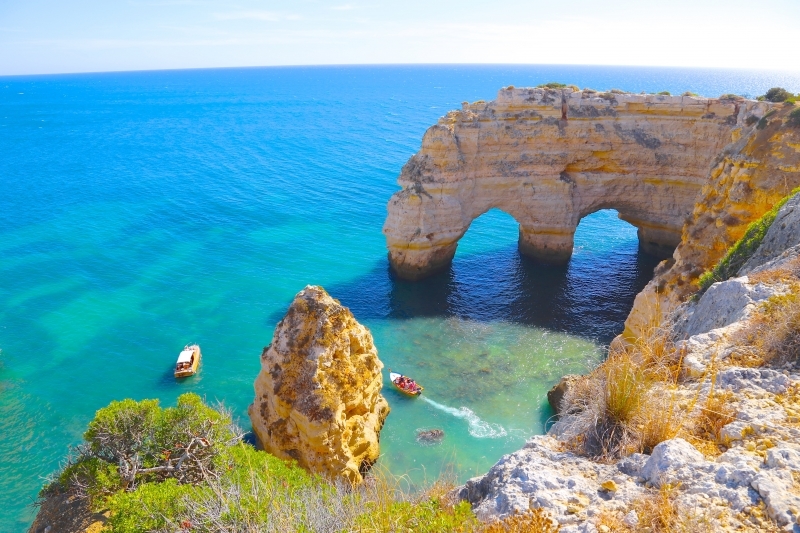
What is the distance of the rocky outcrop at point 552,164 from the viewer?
35844 mm

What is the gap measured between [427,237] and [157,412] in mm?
25138

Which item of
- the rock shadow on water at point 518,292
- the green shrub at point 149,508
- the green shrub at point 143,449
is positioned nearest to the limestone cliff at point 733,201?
the rock shadow on water at point 518,292

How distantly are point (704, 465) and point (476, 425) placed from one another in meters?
17.8

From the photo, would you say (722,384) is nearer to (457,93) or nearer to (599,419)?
(599,419)

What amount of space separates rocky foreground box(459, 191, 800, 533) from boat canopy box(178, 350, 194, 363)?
23009 millimetres

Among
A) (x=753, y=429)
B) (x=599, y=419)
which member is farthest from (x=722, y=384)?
(x=599, y=419)

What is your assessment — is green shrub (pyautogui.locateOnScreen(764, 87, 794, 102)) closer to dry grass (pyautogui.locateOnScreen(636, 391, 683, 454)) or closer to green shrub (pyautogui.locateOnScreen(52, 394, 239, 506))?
dry grass (pyautogui.locateOnScreen(636, 391, 683, 454))

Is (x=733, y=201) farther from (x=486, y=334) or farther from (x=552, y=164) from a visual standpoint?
(x=552, y=164)

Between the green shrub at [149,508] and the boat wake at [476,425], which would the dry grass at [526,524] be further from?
the boat wake at [476,425]

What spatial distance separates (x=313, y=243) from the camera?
147 ft

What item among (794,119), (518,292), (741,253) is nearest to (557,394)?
(741,253)

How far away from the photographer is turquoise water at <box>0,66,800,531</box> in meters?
24.0

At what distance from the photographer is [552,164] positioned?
37812 mm

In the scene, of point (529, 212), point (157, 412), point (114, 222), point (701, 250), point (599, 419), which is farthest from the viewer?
point (114, 222)
